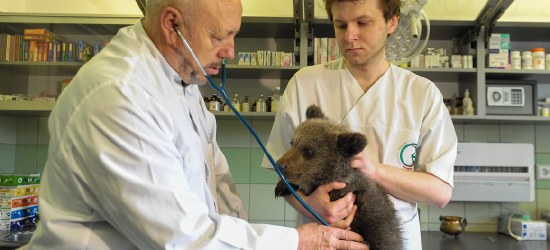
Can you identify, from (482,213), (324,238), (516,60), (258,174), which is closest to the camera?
(324,238)

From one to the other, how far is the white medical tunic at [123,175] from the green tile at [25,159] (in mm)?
3024

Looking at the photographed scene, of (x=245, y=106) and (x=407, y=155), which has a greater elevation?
(x=245, y=106)

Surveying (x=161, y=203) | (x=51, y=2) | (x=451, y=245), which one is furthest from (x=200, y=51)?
(x=51, y=2)

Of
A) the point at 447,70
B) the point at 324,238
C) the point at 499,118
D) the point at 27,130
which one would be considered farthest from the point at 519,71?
the point at 27,130

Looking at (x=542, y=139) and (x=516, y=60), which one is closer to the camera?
(x=516, y=60)

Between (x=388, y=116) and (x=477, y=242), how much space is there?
82.9 inches

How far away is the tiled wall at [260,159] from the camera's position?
3.51 meters

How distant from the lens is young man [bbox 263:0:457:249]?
Answer: 1390mm

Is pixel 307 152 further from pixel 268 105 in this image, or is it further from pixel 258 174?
pixel 258 174

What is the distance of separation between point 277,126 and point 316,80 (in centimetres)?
21

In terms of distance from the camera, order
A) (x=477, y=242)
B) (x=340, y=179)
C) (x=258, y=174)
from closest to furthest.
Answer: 1. (x=340, y=179)
2. (x=477, y=242)
3. (x=258, y=174)

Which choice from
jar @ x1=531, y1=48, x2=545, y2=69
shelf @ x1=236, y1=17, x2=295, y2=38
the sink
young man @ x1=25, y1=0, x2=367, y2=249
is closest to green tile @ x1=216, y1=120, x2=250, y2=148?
shelf @ x1=236, y1=17, x2=295, y2=38

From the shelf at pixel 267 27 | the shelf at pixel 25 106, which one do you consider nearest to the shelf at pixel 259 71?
the shelf at pixel 267 27

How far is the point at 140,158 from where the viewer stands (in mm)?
910
